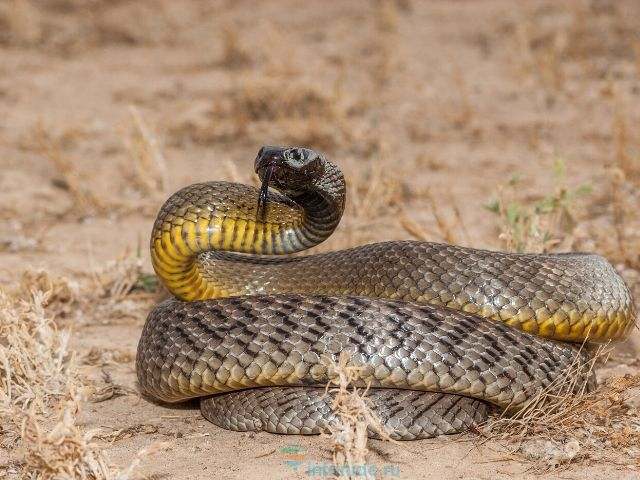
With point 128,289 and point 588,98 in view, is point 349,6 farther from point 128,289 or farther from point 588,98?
Answer: point 128,289

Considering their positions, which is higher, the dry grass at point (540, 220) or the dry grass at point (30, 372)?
the dry grass at point (540, 220)

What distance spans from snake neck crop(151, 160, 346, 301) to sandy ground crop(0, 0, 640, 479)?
93 cm

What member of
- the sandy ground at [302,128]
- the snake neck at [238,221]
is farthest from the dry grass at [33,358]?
the snake neck at [238,221]

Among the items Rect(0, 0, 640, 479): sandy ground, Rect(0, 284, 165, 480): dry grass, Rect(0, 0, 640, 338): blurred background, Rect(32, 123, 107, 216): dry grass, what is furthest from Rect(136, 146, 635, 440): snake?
Rect(32, 123, 107, 216): dry grass

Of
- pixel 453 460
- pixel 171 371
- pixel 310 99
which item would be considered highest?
pixel 310 99

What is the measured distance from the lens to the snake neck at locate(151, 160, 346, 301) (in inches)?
194

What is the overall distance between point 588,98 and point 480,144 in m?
1.93

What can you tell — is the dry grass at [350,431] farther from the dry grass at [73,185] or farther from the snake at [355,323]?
the dry grass at [73,185]

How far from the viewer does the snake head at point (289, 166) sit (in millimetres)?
4680

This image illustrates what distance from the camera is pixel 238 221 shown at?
197 inches

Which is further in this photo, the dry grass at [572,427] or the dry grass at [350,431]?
the dry grass at [572,427]

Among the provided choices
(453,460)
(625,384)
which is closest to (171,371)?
(453,460)

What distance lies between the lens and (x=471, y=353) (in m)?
4.61

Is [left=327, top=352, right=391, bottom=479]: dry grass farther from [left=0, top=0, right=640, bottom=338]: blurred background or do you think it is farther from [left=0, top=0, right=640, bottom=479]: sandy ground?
[left=0, top=0, right=640, bottom=338]: blurred background
